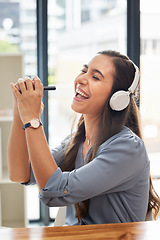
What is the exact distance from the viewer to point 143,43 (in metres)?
3.02

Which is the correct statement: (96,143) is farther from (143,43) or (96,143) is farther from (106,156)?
(143,43)

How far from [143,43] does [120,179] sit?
211 cm

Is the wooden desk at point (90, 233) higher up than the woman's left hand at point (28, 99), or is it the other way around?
the woman's left hand at point (28, 99)

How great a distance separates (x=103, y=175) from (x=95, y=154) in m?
0.18

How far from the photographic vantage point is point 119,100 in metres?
1.27

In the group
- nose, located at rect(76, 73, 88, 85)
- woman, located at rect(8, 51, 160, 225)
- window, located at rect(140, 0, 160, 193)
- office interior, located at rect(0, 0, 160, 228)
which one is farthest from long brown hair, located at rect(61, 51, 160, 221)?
window, located at rect(140, 0, 160, 193)

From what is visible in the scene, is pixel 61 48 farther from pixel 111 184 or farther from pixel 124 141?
pixel 111 184

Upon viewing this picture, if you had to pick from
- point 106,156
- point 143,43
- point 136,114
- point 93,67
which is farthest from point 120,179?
point 143,43

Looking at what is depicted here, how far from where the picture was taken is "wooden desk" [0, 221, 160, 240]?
86 cm

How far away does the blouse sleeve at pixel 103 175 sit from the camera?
1.10 m

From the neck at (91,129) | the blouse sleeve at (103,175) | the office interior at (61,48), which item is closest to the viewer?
the blouse sleeve at (103,175)

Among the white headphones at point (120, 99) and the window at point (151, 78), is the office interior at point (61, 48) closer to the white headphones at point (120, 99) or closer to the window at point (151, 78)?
the window at point (151, 78)

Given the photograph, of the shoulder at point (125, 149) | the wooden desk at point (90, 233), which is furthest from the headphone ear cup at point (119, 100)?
the wooden desk at point (90, 233)

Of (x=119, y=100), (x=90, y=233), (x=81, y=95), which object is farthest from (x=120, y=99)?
(x=90, y=233)
